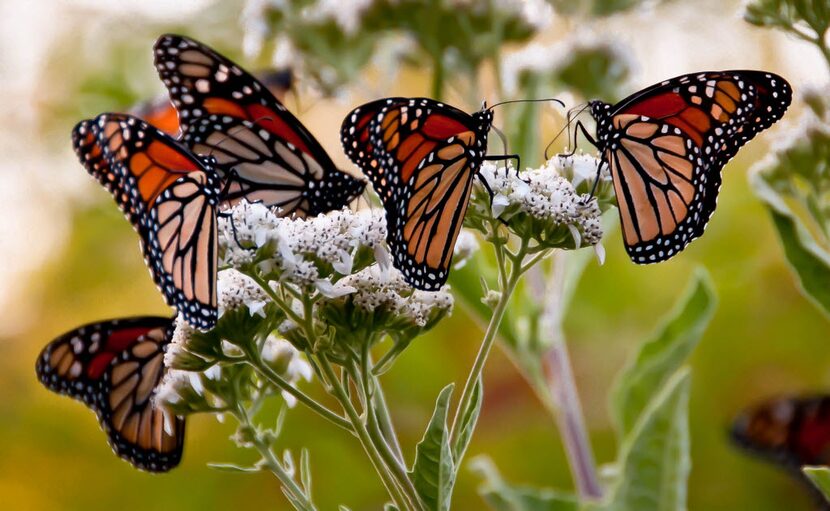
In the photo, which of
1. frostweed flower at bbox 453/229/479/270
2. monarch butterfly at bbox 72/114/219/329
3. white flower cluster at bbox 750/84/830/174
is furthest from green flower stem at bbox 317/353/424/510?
white flower cluster at bbox 750/84/830/174

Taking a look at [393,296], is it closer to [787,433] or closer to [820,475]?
[820,475]

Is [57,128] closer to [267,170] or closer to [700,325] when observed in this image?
[267,170]

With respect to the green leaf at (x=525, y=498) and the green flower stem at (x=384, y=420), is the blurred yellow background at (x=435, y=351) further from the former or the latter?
the green flower stem at (x=384, y=420)

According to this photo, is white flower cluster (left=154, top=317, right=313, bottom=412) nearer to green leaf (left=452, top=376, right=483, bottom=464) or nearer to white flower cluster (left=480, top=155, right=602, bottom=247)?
green leaf (left=452, top=376, right=483, bottom=464)

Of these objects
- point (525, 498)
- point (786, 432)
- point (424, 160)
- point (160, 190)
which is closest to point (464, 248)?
point (424, 160)

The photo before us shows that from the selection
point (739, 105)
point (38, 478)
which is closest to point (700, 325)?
point (739, 105)
